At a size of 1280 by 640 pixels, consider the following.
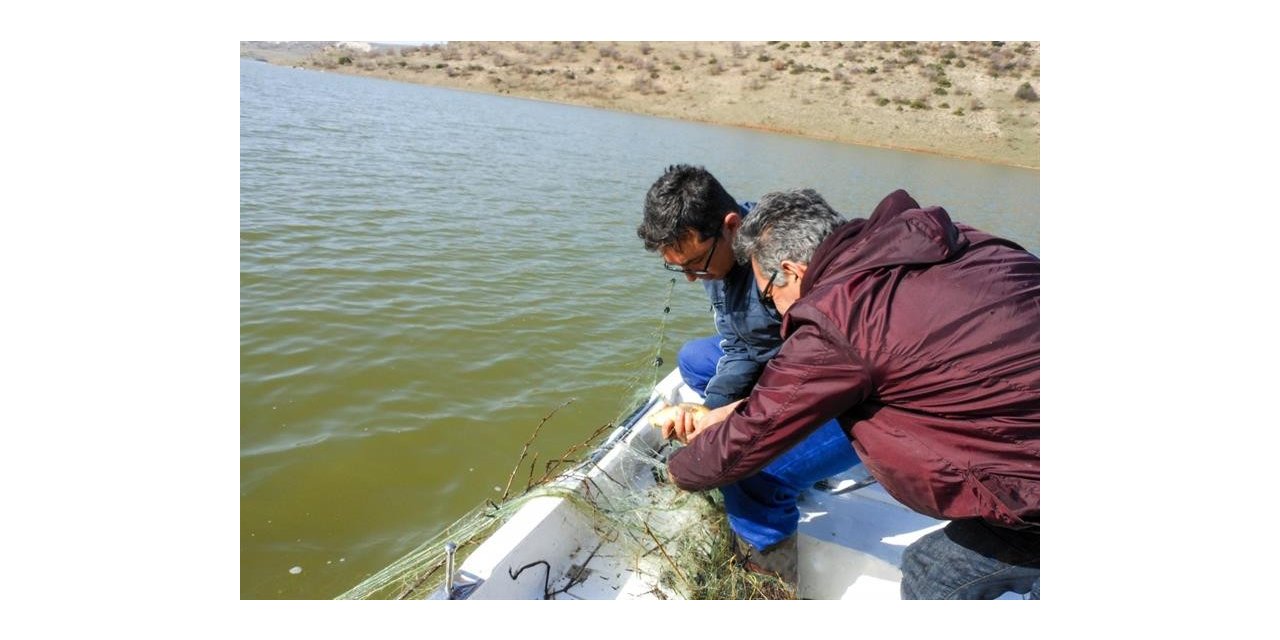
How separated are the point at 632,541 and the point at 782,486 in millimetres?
673

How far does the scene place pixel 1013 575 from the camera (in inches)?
75.5

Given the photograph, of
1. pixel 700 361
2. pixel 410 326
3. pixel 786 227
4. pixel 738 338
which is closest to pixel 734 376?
pixel 738 338

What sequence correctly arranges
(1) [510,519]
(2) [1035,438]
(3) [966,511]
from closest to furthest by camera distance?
(2) [1035,438] < (3) [966,511] < (1) [510,519]

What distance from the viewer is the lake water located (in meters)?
3.91

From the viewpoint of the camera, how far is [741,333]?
2701 mm

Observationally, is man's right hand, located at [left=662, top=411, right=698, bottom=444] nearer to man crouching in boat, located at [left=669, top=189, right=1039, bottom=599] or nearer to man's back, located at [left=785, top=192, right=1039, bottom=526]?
man crouching in boat, located at [left=669, top=189, right=1039, bottom=599]

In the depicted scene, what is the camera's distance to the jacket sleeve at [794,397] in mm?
1645

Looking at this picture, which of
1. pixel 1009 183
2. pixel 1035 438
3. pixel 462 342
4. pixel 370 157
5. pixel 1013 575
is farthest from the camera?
pixel 1009 183

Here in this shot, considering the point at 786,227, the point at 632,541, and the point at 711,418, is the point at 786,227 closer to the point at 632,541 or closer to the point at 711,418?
the point at 711,418

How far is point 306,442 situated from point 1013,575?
12.6ft

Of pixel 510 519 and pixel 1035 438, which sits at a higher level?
pixel 1035 438

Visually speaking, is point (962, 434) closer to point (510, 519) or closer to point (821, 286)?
point (821, 286)

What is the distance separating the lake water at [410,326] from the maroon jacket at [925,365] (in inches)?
97.3
